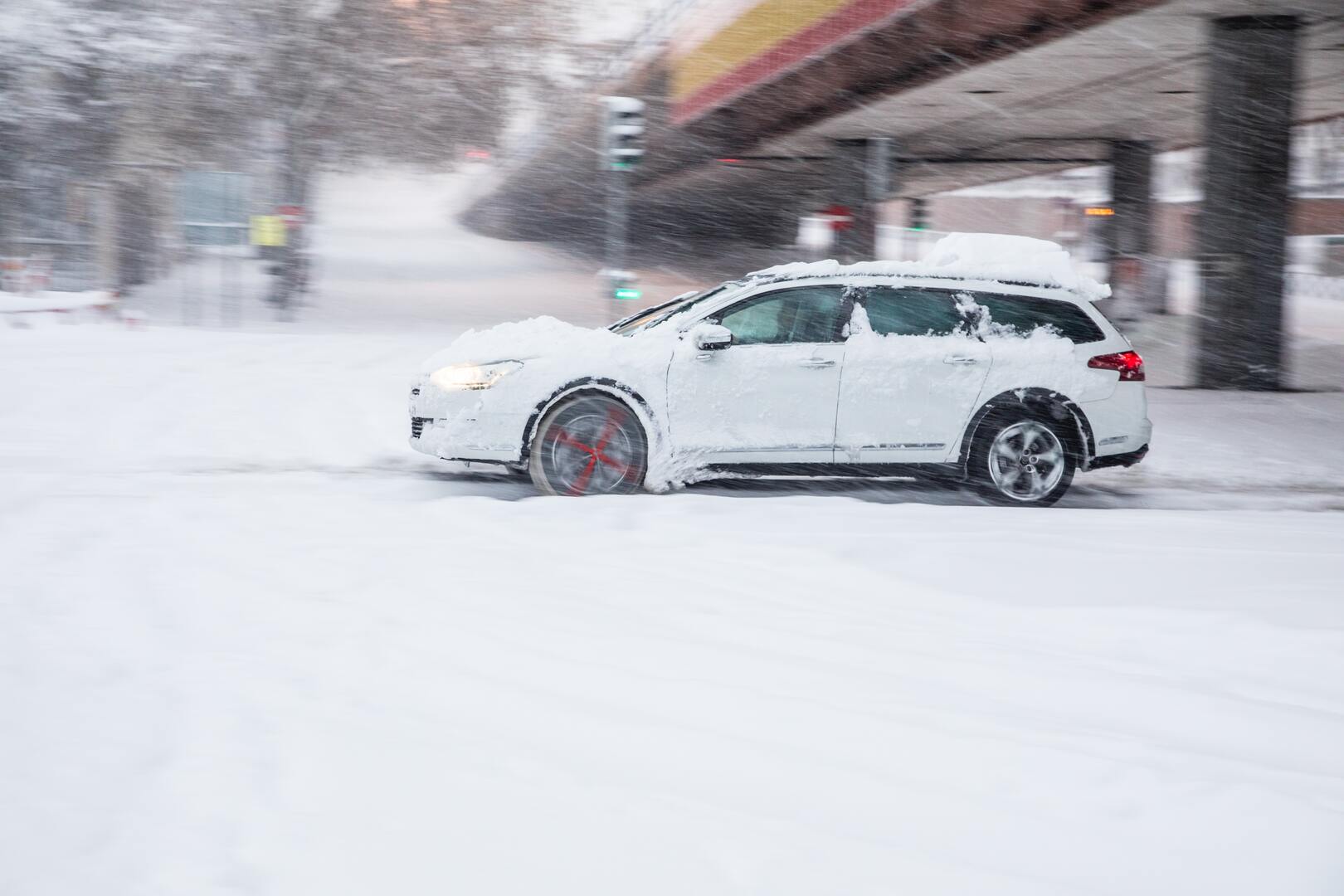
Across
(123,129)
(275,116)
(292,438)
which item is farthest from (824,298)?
(123,129)

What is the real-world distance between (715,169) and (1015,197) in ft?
171

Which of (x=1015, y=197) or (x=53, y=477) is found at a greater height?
(x=1015, y=197)

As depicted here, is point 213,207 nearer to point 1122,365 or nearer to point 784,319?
point 784,319

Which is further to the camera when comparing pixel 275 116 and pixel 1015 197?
pixel 1015 197

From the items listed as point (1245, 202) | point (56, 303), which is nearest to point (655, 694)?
point (1245, 202)

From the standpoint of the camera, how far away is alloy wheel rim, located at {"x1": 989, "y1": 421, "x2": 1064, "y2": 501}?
8852mm

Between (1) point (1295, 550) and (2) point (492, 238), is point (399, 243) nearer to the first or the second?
(2) point (492, 238)

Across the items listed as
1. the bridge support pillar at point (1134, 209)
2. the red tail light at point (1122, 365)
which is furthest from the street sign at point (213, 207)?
the red tail light at point (1122, 365)

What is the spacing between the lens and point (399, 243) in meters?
48.9

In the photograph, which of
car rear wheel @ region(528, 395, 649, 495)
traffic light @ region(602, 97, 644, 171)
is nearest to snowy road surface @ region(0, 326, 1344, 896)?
car rear wheel @ region(528, 395, 649, 495)

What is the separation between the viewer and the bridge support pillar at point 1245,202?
53.9ft

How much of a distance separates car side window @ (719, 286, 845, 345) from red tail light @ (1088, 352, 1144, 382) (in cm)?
171

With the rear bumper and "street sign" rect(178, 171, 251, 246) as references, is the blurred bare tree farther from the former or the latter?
the rear bumper

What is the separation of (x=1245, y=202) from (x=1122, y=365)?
8948 mm
